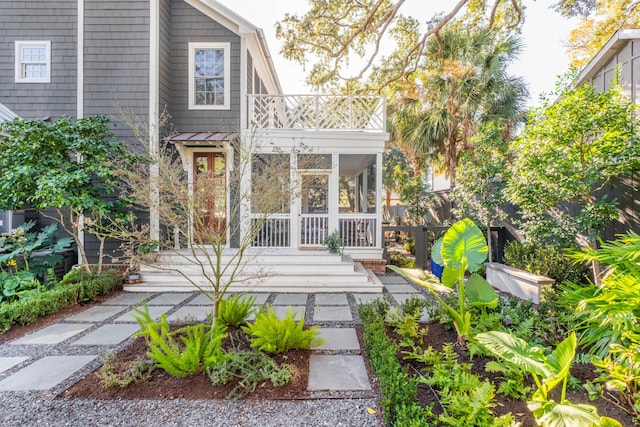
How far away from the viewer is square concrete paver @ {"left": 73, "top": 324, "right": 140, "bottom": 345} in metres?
4.10

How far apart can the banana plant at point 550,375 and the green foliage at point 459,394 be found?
0.26m

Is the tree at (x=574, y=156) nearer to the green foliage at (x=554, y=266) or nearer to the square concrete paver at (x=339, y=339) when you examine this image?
the green foliage at (x=554, y=266)

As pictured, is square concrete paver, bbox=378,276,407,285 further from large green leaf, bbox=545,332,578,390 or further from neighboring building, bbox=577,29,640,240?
large green leaf, bbox=545,332,578,390

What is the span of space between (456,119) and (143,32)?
981cm

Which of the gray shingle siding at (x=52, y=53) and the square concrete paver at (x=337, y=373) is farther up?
the gray shingle siding at (x=52, y=53)

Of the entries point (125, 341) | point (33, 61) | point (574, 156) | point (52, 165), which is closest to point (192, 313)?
point (125, 341)

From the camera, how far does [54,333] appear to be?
4.43m

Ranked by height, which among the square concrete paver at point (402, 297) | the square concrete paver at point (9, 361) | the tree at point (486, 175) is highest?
the tree at point (486, 175)

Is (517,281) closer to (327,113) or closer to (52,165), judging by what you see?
(327,113)

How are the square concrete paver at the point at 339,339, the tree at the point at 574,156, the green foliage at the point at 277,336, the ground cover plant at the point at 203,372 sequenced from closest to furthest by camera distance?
the ground cover plant at the point at 203,372 → the green foliage at the point at 277,336 → the square concrete paver at the point at 339,339 → the tree at the point at 574,156

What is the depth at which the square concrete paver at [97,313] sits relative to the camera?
4969 millimetres

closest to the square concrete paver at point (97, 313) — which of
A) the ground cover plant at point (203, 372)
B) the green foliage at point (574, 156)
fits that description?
the ground cover plant at point (203, 372)

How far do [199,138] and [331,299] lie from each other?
4935 millimetres

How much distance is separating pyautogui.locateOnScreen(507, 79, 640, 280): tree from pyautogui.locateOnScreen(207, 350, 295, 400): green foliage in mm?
5021
